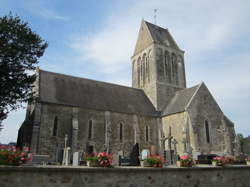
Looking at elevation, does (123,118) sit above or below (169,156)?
above

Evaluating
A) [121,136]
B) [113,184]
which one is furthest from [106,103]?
[113,184]

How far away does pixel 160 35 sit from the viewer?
116 feet

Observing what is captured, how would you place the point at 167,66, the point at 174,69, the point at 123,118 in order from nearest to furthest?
the point at 123,118 → the point at 167,66 → the point at 174,69

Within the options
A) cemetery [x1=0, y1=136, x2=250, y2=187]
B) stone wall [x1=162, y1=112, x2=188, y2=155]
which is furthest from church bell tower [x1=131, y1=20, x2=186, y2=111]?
cemetery [x1=0, y1=136, x2=250, y2=187]

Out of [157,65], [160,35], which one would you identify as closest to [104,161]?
[157,65]

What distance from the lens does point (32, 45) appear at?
18250mm

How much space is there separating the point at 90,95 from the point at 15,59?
30.4ft

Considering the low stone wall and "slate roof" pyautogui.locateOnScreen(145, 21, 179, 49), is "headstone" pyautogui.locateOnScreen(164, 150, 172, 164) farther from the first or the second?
"slate roof" pyautogui.locateOnScreen(145, 21, 179, 49)

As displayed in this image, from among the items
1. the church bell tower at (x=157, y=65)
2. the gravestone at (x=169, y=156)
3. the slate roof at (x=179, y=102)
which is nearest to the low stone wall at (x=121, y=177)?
the gravestone at (x=169, y=156)

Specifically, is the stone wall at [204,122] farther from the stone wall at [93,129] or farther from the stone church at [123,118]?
the stone wall at [93,129]

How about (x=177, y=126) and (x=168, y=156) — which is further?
(x=177, y=126)

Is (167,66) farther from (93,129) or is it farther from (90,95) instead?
(93,129)

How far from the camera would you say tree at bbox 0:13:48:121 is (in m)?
16.6

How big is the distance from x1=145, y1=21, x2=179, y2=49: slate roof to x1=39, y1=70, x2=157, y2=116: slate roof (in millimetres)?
10140
